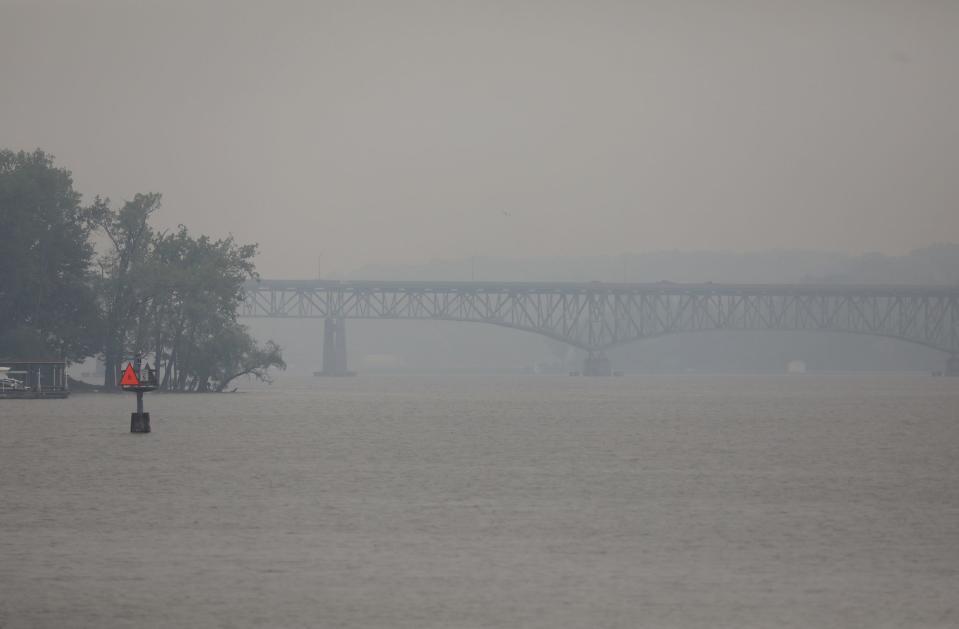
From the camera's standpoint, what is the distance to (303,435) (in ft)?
221

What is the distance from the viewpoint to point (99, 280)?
10900 centimetres

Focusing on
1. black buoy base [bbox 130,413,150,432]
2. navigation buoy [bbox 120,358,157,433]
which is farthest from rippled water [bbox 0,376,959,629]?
navigation buoy [bbox 120,358,157,433]

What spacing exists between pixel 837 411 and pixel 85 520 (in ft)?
234

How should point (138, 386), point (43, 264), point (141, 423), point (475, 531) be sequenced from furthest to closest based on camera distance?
point (43, 264), point (141, 423), point (138, 386), point (475, 531)

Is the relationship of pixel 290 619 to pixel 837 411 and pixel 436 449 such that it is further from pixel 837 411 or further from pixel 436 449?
pixel 837 411

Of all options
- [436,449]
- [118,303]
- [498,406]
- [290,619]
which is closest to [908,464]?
[436,449]

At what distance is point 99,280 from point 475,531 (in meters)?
81.8

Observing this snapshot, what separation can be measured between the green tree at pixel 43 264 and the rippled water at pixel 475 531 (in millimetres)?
39620

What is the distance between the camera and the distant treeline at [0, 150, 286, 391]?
10319 centimetres

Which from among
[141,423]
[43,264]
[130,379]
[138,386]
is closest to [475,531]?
[130,379]

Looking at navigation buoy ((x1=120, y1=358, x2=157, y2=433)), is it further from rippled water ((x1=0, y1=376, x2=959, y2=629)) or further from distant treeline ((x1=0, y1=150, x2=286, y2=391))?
distant treeline ((x1=0, y1=150, x2=286, y2=391))

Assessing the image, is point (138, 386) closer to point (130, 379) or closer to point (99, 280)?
point (130, 379)

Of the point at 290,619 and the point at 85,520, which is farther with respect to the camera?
the point at 85,520

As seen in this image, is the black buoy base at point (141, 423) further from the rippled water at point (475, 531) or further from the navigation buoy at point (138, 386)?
the rippled water at point (475, 531)
